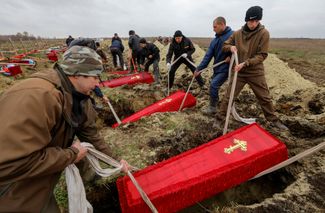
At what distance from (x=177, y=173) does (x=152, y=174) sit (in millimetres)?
295

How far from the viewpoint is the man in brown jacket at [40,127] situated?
125cm

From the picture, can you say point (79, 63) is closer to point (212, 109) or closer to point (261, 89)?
point (261, 89)

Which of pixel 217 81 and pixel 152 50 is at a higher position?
pixel 152 50

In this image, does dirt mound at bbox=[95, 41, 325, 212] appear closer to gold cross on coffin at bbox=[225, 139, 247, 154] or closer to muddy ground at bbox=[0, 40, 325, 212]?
muddy ground at bbox=[0, 40, 325, 212]

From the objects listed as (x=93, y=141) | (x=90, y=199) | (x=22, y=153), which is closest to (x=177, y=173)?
(x=93, y=141)

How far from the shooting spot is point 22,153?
1.27 metres

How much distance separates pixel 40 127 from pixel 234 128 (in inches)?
134

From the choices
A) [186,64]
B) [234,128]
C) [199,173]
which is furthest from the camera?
[186,64]

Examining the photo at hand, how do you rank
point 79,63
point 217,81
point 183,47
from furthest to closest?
point 183,47 < point 217,81 < point 79,63

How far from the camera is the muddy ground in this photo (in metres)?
2.40

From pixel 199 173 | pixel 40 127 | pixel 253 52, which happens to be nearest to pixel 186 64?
pixel 253 52

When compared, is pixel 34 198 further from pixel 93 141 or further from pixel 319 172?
pixel 319 172

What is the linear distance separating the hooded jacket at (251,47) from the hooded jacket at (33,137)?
9.44 feet

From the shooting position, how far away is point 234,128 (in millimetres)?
3982
